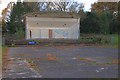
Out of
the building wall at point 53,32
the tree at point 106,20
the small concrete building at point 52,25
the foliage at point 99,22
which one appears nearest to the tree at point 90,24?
the foliage at point 99,22

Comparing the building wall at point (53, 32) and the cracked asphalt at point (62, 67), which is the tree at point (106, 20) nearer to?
the building wall at point (53, 32)

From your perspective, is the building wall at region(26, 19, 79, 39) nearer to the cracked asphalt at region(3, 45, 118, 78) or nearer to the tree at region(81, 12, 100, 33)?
the tree at region(81, 12, 100, 33)

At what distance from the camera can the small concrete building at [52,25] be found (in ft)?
163

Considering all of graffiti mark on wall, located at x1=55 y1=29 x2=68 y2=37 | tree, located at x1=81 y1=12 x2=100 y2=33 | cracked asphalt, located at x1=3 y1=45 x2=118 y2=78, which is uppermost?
tree, located at x1=81 y1=12 x2=100 y2=33

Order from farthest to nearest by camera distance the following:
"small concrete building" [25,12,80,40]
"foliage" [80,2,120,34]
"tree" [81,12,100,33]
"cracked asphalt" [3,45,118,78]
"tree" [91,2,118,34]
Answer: "tree" [81,12,100,33], "foliage" [80,2,120,34], "tree" [91,2,118,34], "small concrete building" [25,12,80,40], "cracked asphalt" [3,45,118,78]

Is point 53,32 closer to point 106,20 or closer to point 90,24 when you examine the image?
point 90,24

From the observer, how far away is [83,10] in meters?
58.4

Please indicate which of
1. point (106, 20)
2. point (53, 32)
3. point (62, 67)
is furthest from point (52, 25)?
point (62, 67)

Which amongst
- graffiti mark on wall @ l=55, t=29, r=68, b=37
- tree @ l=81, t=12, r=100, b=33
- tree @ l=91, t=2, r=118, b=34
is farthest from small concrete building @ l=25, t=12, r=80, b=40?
tree @ l=91, t=2, r=118, b=34

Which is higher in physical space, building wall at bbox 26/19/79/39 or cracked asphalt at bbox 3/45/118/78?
building wall at bbox 26/19/79/39

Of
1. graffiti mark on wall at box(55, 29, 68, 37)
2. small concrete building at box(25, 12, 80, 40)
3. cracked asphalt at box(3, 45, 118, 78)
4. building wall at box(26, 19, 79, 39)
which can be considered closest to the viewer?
cracked asphalt at box(3, 45, 118, 78)

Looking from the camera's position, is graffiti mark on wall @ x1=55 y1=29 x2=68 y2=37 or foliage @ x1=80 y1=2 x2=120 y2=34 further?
foliage @ x1=80 y1=2 x2=120 y2=34

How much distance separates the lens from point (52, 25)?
50.7 metres

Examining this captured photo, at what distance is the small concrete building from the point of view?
1955 inches
